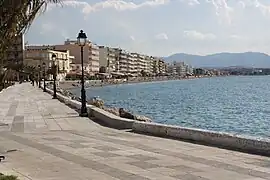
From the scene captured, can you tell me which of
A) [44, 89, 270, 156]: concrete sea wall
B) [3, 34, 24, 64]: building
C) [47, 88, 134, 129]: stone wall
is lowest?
[47, 88, 134, 129]: stone wall

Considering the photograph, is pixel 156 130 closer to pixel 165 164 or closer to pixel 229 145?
pixel 229 145

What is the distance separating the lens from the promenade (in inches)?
332

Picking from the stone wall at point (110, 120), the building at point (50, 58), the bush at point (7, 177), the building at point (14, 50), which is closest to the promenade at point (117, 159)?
the bush at point (7, 177)

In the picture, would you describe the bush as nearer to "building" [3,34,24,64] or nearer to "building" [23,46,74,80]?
"building" [3,34,24,64]

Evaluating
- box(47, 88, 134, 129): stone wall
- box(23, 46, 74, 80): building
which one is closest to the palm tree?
box(47, 88, 134, 129): stone wall

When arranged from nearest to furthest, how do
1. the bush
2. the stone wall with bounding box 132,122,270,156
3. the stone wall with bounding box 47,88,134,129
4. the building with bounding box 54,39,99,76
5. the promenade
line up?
the bush → the promenade → the stone wall with bounding box 132,122,270,156 → the stone wall with bounding box 47,88,134,129 → the building with bounding box 54,39,99,76

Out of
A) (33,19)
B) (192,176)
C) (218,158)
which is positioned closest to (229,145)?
(218,158)

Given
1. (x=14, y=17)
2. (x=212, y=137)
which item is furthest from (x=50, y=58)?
(x=14, y=17)

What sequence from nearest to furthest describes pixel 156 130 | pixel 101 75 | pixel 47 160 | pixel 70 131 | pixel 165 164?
pixel 165 164 → pixel 47 160 → pixel 156 130 → pixel 70 131 → pixel 101 75

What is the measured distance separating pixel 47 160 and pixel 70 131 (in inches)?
236

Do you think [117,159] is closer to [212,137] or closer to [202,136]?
[212,137]

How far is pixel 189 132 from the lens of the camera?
13047mm

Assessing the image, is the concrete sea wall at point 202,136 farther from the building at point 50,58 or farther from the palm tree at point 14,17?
the building at point 50,58

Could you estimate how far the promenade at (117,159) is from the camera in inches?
332
